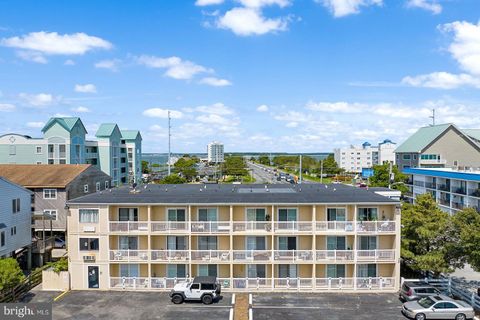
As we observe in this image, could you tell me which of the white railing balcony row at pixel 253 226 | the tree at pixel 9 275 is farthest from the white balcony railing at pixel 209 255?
the tree at pixel 9 275

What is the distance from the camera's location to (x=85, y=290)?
30156 mm

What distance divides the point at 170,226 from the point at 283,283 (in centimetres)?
930

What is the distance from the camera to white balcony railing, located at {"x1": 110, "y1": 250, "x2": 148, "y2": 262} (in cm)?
3020

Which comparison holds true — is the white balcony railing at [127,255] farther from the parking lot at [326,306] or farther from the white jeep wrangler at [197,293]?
the parking lot at [326,306]

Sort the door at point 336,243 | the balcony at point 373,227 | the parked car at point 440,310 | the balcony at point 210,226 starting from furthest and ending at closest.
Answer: the door at point 336,243
the balcony at point 210,226
the balcony at point 373,227
the parked car at point 440,310

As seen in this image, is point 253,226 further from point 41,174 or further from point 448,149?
point 448,149

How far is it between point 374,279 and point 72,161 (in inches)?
2305

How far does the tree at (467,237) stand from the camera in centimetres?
2798

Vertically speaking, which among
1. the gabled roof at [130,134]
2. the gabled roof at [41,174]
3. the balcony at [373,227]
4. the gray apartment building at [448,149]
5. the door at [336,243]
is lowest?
the door at [336,243]

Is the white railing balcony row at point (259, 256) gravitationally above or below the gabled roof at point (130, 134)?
below

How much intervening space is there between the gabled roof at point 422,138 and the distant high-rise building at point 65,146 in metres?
60.7

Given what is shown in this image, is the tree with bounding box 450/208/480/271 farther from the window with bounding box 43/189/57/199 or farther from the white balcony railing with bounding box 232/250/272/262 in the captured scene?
the window with bounding box 43/189/57/199

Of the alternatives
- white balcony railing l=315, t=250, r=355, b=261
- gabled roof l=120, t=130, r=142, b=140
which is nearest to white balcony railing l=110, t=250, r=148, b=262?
white balcony railing l=315, t=250, r=355, b=261

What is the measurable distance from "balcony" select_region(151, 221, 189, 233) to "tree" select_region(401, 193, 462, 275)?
1656 cm
